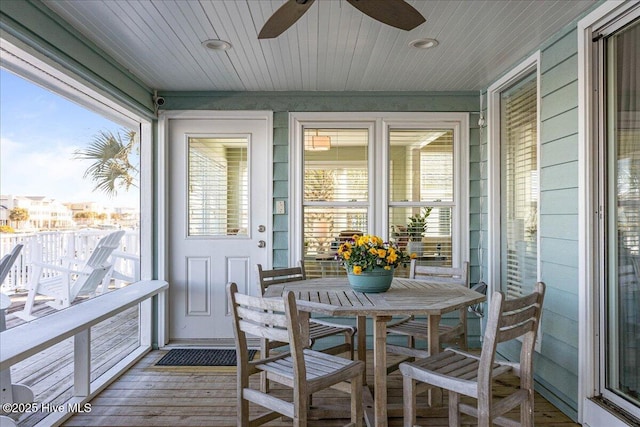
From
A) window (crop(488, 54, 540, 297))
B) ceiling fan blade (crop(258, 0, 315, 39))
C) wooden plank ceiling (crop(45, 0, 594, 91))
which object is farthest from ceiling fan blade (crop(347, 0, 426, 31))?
window (crop(488, 54, 540, 297))

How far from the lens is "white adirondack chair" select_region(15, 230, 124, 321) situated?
4043 mm

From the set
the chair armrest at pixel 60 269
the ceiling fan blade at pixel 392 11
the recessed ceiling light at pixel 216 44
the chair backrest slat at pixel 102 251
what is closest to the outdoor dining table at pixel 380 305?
the ceiling fan blade at pixel 392 11

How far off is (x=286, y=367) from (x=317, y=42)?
2084 mm

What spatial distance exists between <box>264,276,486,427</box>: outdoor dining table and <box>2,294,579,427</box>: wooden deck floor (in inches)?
19.7

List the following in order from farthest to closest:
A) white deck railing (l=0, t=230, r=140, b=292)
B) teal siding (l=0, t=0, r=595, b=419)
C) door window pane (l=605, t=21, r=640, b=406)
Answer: white deck railing (l=0, t=230, r=140, b=292) → teal siding (l=0, t=0, r=595, b=419) → door window pane (l=605, t=21, r=640, b=406)

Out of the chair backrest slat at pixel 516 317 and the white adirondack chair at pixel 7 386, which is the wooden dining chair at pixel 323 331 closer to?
the chair backrest slat at pixel 516 317

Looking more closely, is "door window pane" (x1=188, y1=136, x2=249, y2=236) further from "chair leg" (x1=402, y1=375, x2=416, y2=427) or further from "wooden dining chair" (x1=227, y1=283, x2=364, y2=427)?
"chair leg" (x1=402, y1=375, x2=416, y2=427)

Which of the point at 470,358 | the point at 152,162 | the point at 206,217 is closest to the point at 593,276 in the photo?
the point at 470,358

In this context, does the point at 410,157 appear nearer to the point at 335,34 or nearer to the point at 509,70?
the point at 509,70

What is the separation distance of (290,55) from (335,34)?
0.47 m

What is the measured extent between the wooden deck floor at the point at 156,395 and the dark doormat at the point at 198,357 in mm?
83

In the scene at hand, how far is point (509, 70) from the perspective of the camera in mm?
3393

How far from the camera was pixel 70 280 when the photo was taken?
4133 millimetres

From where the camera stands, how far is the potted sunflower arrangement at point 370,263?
2461 mm
